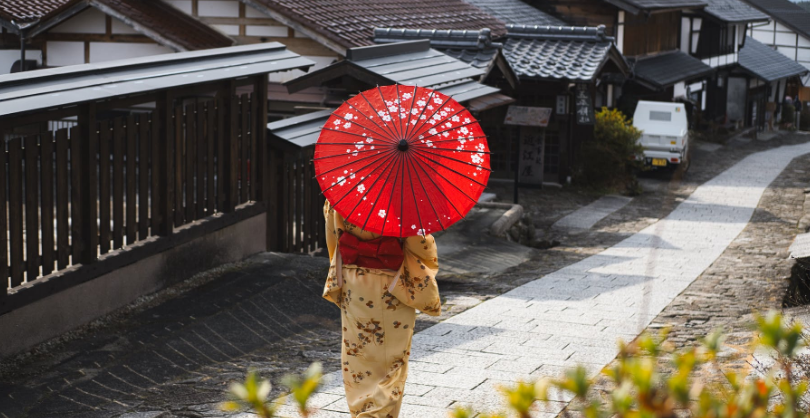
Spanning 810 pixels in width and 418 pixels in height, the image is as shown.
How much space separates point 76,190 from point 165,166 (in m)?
1.20

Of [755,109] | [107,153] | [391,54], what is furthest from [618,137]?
[755,109]

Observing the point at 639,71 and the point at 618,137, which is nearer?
the point at 618,137

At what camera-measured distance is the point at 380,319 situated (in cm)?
480

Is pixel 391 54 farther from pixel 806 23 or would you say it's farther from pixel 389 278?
pixel 806 23

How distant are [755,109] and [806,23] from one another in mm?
10772

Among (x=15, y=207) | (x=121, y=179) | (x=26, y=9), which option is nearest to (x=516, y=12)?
(x=26, y=9)

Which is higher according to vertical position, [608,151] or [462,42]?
[462,42]

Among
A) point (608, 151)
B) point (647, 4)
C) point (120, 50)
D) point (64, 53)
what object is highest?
point (647, 4)

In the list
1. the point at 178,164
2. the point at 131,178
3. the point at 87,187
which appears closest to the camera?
the point at 87,187

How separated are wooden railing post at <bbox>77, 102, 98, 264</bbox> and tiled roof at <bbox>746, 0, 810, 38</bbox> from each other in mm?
46759

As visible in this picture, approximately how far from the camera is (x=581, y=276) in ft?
36.2

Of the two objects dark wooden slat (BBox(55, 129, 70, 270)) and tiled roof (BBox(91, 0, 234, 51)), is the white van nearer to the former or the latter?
tiled roof (BBox(91, 0, 234, 51))

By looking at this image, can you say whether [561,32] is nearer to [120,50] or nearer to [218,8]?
[218,8]

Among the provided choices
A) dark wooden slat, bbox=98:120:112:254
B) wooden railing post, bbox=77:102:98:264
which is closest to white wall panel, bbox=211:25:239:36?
dark wooden slat, bbox=98:120:112:254
